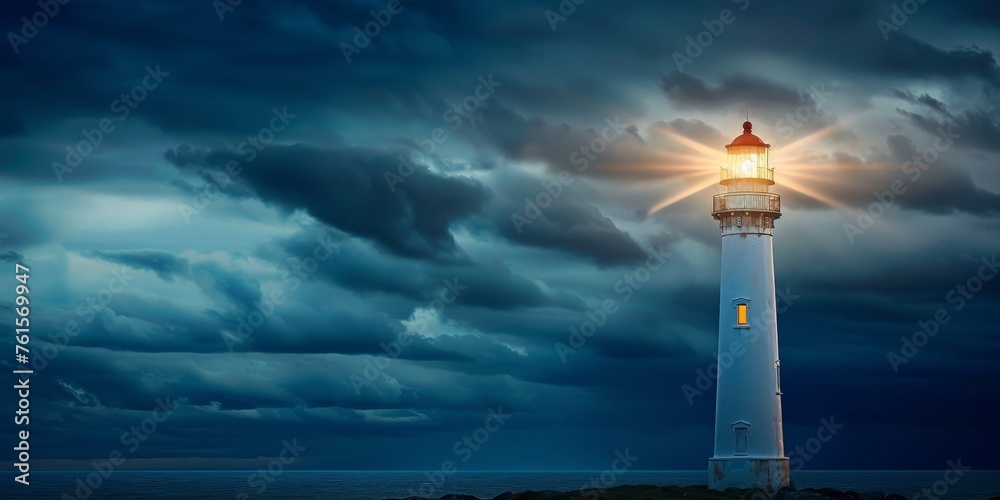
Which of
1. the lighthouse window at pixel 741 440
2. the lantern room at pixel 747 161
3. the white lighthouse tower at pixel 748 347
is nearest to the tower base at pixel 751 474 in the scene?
the white lighthouse tower at pixel 748 347

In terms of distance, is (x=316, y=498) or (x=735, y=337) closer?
(x=735, y=337)

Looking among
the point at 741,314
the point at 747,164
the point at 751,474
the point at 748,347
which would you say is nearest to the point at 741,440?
the point at 751,474

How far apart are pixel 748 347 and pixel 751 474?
5.17m

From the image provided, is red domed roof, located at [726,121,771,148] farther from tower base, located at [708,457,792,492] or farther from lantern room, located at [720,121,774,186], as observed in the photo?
tower base, located at [708,457,792,492]

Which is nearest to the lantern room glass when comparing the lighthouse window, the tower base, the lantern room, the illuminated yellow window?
the lantern room

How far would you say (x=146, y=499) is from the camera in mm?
105000

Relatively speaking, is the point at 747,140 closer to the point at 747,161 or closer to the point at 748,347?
the point at 747,161

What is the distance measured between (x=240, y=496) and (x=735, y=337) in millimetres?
80327

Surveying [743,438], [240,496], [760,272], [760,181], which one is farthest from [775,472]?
[240,496]

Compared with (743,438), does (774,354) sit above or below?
above

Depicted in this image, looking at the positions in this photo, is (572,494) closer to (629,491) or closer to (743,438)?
(629,491)

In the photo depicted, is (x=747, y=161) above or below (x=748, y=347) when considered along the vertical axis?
above

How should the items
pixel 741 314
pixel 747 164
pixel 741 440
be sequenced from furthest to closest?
pixel 747 164
pixel 741 314
pixel 741 440

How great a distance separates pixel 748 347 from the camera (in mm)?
48781
